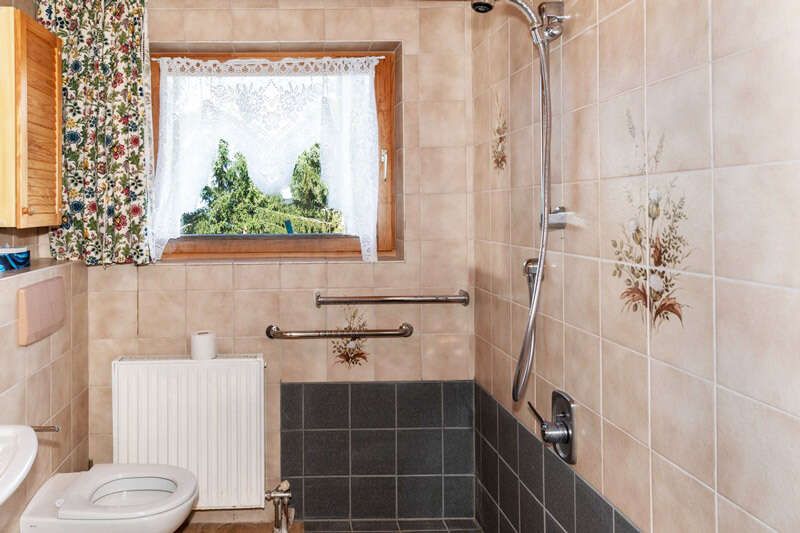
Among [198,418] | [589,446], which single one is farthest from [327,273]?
[589,446]

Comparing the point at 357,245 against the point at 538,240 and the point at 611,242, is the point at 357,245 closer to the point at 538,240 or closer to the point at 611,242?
the point at 538,240

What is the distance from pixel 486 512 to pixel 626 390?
1.44 m

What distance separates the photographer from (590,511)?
1.78 metres

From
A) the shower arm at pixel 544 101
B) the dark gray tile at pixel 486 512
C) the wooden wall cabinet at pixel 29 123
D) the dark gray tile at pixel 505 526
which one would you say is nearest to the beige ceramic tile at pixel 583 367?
the shower arm at pixel 544 101

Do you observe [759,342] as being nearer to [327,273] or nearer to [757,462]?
[757,462]

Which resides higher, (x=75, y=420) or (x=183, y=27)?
(x=183, y=27)

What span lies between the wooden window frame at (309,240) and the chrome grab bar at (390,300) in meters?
0.24

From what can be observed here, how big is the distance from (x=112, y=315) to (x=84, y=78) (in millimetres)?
944

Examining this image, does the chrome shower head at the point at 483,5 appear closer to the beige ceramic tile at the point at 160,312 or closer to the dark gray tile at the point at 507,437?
the dark gray tile at the point at 507,437

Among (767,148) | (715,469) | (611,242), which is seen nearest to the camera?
(767,148)

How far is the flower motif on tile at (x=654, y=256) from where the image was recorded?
1366mm

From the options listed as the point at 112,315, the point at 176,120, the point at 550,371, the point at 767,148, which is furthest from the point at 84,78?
the point at 767,148

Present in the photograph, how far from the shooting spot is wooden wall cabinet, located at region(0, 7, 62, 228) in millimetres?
2203

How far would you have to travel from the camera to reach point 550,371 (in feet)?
6.78
